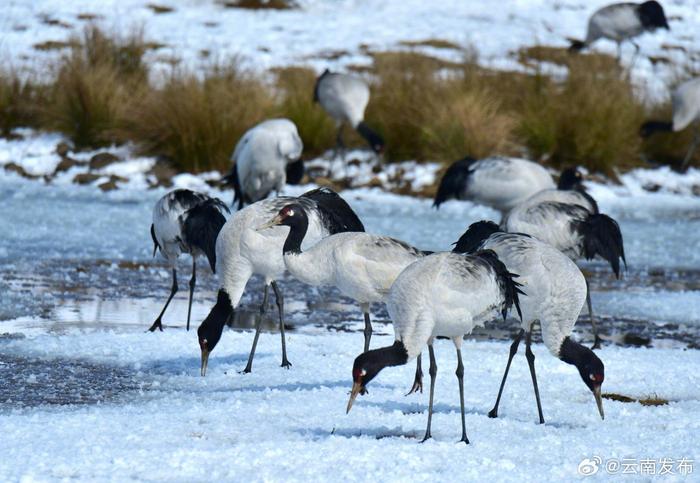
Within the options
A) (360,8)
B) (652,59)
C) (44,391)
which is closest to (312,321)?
(44,391)

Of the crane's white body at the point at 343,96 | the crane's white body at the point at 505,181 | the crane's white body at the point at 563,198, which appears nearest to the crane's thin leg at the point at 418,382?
the crane's white body at the point at 563,198

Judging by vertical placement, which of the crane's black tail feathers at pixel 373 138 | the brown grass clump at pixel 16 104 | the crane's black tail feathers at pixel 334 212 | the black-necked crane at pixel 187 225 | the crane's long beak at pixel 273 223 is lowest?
the brown grass clump at pixel 16 104

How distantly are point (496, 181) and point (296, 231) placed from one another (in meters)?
5.55

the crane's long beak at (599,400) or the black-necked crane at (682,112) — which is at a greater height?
the crane's long beak at (599,400)

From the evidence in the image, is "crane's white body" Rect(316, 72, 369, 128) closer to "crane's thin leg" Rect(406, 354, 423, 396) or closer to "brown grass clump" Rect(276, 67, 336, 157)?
"brown grass clump" Rect(276, 67, 336, 157)

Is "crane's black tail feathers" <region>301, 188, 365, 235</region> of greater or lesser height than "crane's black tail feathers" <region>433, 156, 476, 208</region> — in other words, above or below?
above

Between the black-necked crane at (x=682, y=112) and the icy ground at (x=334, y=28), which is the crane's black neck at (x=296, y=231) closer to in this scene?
the black-necked crane at (x=682, y=112)

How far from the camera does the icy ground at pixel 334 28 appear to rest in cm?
2388

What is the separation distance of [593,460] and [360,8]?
997 inches

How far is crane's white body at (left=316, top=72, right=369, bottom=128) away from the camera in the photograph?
16.1m

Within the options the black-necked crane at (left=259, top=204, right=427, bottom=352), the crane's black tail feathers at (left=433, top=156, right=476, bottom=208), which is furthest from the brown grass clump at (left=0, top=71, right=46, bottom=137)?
the black-necked crane at (left=259, top=204, right=427, bottom=352)

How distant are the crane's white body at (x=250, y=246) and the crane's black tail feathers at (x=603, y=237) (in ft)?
7.71

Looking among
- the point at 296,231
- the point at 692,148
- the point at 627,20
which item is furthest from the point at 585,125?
the point at 296,231

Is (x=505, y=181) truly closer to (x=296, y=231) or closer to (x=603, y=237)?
(x=603, y=237)
